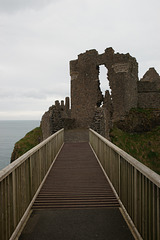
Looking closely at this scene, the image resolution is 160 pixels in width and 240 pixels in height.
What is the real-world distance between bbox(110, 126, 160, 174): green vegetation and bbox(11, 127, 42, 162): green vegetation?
1077 cm

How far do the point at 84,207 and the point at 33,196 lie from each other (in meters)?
1.11

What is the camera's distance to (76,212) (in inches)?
145

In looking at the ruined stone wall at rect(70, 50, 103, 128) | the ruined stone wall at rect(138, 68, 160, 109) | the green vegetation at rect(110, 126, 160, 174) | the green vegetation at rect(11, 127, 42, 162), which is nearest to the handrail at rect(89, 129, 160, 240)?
the green vegetation at rect(110, 126, 160, 174)

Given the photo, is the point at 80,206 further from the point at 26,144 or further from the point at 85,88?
the point at 26,144

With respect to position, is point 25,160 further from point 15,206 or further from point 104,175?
point 104,175

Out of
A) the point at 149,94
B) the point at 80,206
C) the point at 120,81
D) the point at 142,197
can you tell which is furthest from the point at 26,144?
the point at 142,197

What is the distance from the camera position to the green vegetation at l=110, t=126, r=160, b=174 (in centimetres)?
1950

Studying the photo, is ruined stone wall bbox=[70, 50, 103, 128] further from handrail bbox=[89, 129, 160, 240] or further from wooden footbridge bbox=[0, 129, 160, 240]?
handrail bbox=[89, 129, 160, 240]

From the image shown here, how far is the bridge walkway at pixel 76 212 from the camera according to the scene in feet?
9.96

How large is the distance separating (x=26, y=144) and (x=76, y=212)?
22.8m

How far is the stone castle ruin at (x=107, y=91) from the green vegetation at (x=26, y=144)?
A: 8.71ft

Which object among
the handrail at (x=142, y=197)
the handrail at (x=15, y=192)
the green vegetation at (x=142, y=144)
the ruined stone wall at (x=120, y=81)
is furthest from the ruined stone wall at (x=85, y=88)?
the handrail at (x=142, y=197)

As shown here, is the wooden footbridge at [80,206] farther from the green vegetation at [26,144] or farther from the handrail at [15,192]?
the green vegetation at [26,144]

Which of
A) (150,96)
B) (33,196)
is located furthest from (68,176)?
(150,96)
